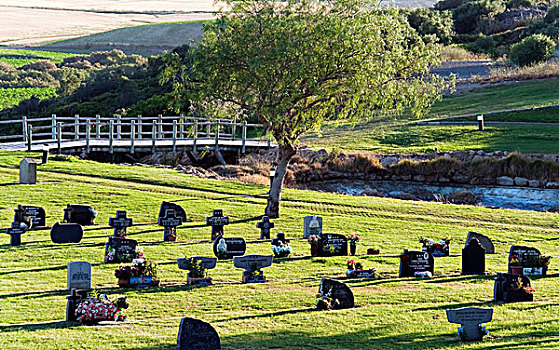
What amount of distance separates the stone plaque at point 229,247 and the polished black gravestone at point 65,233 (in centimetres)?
478

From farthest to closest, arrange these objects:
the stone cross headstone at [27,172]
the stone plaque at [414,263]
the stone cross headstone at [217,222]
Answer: the stone cross headstone at [27,172], the stone cross headstone at [217,222], the stone plaque at [414,263]

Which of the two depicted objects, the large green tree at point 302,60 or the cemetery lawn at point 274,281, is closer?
the cemetery lawn at point 274,281

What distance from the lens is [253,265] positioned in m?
21.0

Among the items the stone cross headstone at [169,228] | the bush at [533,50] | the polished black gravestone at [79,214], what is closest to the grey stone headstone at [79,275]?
the stone cross headstone at [169,228]

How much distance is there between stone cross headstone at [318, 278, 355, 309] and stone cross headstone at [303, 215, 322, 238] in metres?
9.08

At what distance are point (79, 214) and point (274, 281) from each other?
10610 millimetres

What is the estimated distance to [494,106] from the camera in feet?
201

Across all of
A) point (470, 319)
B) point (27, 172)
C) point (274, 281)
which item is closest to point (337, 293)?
point (274, 281)

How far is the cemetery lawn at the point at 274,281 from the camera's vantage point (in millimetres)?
16109

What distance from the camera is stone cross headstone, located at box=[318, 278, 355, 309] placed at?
729 inches

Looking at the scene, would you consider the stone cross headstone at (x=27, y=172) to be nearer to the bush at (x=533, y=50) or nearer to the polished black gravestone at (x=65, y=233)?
the polished black gravestone at (x=65, y=233)

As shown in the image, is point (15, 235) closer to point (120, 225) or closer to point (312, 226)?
point (120, 225)

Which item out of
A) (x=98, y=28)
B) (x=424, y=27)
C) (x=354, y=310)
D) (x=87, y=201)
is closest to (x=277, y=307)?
(x=354, y=310)

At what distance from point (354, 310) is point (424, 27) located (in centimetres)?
8204
